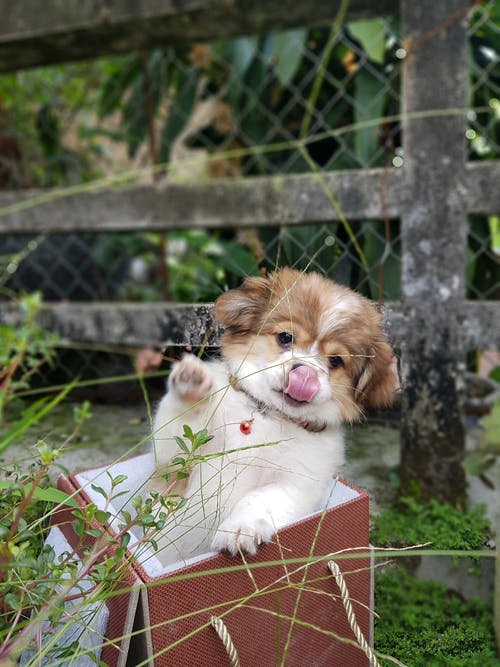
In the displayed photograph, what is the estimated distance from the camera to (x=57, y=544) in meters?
0.75

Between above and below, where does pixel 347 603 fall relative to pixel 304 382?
below

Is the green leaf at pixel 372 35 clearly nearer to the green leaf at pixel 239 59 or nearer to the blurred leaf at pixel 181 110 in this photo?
the green leaf at pixel 239 59

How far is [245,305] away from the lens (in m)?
0.61

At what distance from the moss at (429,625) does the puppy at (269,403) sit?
174 millimetres

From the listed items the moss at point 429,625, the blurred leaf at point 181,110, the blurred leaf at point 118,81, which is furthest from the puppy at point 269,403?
the blurred leaf at point 118,81

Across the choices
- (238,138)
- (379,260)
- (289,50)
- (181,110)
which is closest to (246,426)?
(379,260)

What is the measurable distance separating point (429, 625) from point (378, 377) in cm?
35

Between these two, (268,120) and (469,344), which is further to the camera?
(268,120)

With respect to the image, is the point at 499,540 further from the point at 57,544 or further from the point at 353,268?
the point at 57,544

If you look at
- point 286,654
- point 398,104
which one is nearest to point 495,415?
point 286,654

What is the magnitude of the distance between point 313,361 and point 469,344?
85 centimetres

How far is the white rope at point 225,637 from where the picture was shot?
0.62 m

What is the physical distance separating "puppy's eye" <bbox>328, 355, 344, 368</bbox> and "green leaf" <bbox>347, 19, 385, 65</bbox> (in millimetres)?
1219

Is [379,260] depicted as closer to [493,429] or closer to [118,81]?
[493,429]
